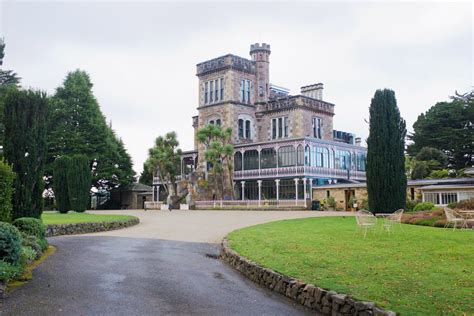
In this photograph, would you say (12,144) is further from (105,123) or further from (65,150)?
(105,123)

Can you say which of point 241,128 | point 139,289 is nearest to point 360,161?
point 241,128

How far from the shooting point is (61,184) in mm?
33625

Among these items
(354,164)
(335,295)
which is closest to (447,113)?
(354,164)

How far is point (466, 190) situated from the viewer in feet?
85.3

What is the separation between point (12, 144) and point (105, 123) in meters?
40.4

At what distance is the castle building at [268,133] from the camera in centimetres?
4269

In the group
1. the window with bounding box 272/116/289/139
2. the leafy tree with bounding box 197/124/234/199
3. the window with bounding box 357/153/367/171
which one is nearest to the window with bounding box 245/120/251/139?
the window with bounding box 272/116/289/139

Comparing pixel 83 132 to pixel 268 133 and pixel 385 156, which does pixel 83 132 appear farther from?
pixel 385 156

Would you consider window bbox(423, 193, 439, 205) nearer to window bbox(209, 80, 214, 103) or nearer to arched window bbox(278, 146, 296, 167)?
arched window bbox(278, 146, 296, 167)

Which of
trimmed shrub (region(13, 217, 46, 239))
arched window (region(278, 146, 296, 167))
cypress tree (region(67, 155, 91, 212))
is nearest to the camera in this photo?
trimmed shrub (region(13, 217, 46, 239))

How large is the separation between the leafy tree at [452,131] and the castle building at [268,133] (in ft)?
28.7

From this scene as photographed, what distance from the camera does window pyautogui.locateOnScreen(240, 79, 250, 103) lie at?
169ft

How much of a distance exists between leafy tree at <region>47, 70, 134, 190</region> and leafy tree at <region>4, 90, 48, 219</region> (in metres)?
35.0

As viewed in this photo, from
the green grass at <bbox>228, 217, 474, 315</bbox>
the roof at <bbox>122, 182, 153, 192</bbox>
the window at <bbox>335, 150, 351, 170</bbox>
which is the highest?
the window at <bbox>335, 150, 351, 170</bbox>
